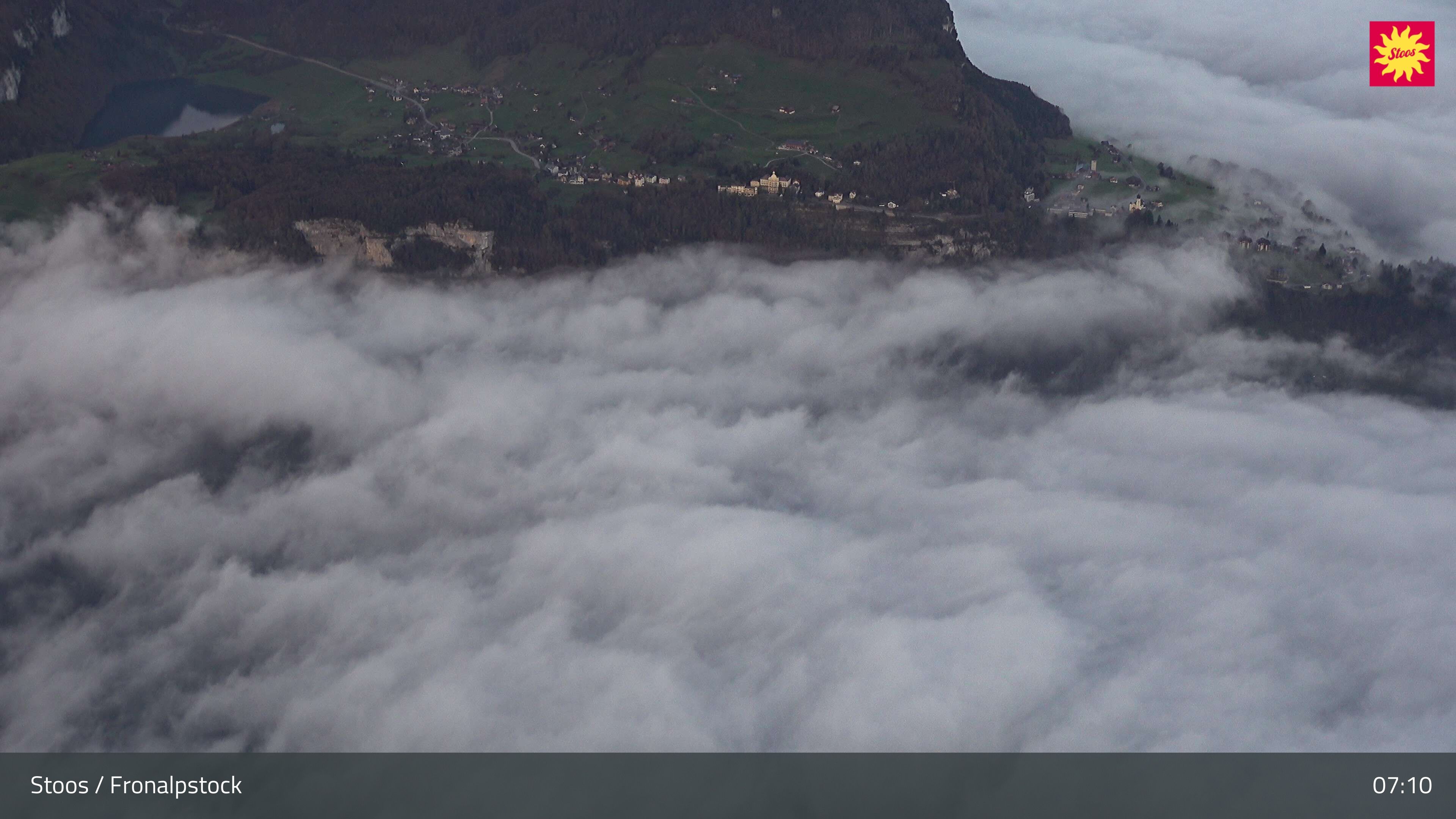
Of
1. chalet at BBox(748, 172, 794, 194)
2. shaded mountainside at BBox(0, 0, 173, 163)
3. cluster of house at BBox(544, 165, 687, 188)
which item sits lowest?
chalet at BBox(748, 172, 794, 194)

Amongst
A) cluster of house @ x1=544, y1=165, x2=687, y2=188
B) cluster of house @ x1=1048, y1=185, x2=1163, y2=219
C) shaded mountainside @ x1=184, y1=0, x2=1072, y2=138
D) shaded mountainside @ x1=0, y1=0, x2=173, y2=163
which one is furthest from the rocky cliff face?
cluster of house @ x1=1048, y1=185, x2=1163, y2=219

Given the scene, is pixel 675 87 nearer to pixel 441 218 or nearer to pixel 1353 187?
pixel 441 218

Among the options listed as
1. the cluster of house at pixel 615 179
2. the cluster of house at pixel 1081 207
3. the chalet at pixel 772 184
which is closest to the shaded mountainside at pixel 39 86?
the cluster of house at pixel 615 179

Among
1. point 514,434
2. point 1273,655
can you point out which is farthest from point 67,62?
point 1273,655

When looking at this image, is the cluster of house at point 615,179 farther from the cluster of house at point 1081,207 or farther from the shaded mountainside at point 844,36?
the cluster of house at point 1081,207

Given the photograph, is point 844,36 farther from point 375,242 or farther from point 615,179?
point 375,242

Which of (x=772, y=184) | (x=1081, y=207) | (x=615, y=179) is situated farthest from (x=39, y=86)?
(x=1081, y=207)

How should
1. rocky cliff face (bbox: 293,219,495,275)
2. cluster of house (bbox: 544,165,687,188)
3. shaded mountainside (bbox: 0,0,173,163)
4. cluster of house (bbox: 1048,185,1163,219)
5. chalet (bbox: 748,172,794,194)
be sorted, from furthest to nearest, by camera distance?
shaded mountainside (bbox: 0,0,173,163)
cluster of house (bbox: 1048,185,1163,219)
cluster of house (bbox: 544,165,687,188)
chalet (bbox: 748,172,794,194)
rocky cliff face (bbox: 293,219,495,275)

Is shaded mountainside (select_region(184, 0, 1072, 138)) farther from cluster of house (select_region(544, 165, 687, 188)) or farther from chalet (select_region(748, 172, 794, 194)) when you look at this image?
cluster of house (select_region(544, 165, 687, 188))

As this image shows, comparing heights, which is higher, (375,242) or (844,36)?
(844,36)
